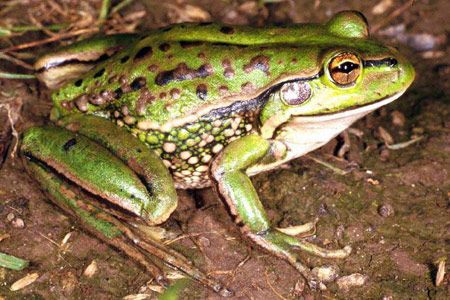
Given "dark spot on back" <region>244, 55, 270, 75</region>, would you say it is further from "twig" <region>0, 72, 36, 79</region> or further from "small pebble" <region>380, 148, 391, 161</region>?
"twig" <region>0, 72, 36, 79</region>

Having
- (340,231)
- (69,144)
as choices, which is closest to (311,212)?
(340,231)

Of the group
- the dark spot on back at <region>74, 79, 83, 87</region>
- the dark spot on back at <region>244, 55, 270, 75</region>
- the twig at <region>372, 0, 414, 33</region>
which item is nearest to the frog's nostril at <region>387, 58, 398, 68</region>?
the dark spot on back at <region>244, 55, 270, 75</region>

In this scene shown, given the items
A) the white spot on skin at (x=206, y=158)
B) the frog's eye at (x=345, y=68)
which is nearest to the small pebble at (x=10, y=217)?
the white spot on skin at (x=206, y=158)

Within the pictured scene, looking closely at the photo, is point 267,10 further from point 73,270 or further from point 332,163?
point 73,270

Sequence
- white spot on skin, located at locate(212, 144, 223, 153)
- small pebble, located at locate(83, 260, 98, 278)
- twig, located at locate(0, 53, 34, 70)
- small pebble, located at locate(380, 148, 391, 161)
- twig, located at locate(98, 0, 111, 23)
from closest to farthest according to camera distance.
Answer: small pebble, located at locate(83, 260, 98, 278)
white spot on skin, located at locate(212, 144, 223, 153)
small pebble, located at locate(380, 148, 391, 161)
twig, located at locate(0, 53, 34, 70)
twig, located at locate(98, 0, 111, 23)

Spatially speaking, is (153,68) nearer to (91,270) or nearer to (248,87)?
(248,87)

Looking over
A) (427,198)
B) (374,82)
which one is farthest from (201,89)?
(427,198)
